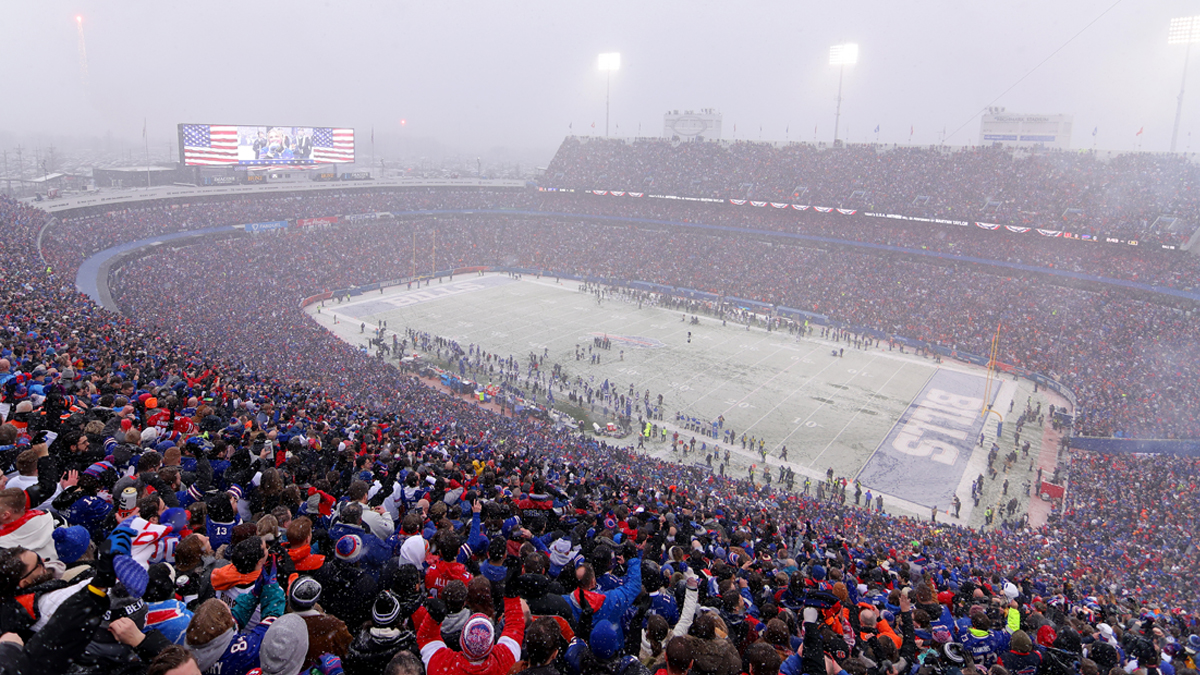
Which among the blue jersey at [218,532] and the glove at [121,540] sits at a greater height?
the glove at [121,540]

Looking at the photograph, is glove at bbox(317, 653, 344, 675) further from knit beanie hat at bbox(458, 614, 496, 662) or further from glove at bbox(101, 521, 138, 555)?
glove at bbox(101, 521, 138, 555)

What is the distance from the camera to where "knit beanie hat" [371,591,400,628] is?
4.48 m

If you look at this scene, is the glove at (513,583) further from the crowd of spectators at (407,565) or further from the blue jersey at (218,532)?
the blue jersey at (218,532)

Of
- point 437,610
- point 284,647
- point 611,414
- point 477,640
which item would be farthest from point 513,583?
point 611,414

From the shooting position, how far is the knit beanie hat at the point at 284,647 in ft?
13.1

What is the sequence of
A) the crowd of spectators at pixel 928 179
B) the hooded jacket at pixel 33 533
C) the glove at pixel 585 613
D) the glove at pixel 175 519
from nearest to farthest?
the hooded jacket at pixel 33 533, the glove at pixel 585 613, the glove at pixel 175 519, the crowd of spectators at pixel 928 179

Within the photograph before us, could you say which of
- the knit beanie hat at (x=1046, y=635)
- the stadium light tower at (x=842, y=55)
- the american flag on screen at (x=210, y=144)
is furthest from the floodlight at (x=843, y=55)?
the knit beanie hat at (x=1046, y=635)

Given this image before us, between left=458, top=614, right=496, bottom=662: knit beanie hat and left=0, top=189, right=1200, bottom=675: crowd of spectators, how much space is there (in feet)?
0.05

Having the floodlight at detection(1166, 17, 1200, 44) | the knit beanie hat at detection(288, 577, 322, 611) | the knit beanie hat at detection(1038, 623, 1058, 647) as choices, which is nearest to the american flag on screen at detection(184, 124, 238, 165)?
the knit beanie hat at detection(288, 577, 322, 611)

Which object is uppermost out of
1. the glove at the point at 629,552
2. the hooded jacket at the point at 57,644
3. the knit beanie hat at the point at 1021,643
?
the hooded jacket at the point at 57,644

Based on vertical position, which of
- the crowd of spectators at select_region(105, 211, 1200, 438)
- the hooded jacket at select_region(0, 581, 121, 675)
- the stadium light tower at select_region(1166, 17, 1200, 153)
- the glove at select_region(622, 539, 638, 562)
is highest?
the stadium light tower at select_region(1166, 17, 1200, 153)

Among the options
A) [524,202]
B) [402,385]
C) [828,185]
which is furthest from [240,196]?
[828,185]

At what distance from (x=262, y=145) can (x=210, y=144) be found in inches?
184

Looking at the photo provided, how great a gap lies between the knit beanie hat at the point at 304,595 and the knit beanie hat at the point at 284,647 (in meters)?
0.37
